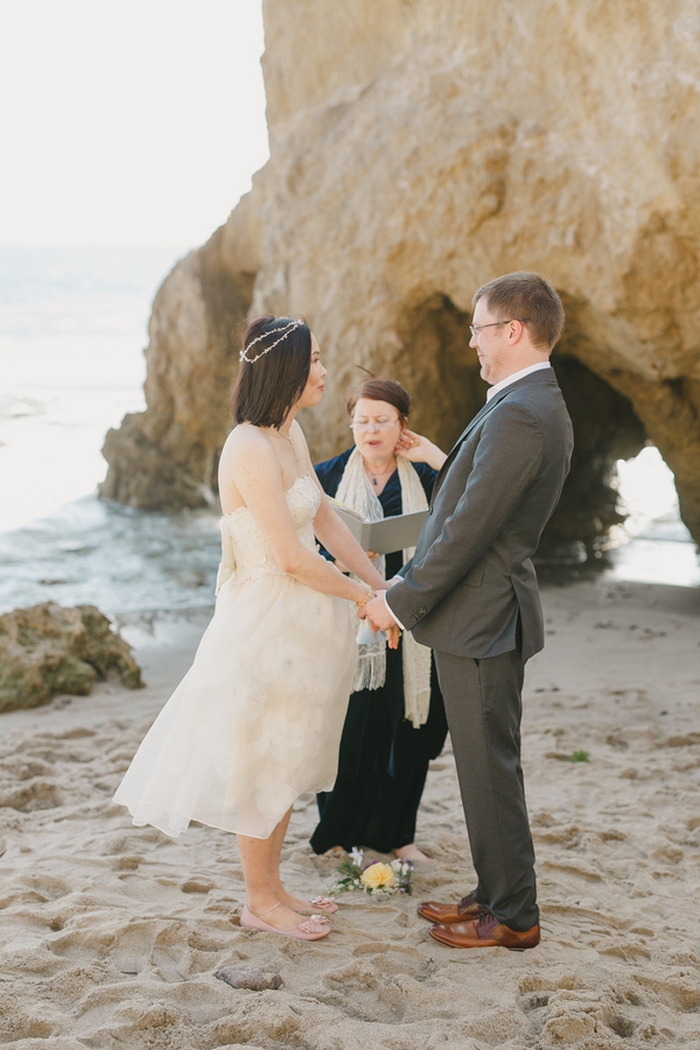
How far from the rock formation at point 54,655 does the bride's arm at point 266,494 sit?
3.41 metres

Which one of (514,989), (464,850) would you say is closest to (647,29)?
(464,850)

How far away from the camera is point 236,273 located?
11.7m

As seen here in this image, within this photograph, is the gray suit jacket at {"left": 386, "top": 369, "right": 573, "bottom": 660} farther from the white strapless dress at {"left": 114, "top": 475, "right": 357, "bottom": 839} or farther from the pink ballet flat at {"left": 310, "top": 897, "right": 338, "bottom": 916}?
the pink ballet flat at {"left": 310, "top": 897, "right": 338, "bottom": 916}

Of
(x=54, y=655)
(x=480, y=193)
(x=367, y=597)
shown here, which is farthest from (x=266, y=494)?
(x=480, y=193)

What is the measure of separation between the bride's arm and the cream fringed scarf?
2.21 feet

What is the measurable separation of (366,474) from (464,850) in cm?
162

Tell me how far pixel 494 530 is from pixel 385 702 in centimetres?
118

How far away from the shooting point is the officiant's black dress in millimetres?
3654

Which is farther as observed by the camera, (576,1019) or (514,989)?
(514,989)

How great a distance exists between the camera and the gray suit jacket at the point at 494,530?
9.10ft

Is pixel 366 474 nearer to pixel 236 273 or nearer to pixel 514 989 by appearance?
pixel 514 989

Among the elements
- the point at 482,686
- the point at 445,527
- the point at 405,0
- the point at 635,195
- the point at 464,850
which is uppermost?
the point at 405,0

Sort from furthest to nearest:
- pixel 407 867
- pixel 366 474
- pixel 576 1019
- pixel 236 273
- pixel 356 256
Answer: pixel 236 273
pixel 356 256
pixel 366 474
pixel 407 867
pixel 576 1019

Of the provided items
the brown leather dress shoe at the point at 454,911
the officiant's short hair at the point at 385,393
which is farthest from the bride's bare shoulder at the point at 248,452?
the brown leather dress shoe at the point at 454,911
